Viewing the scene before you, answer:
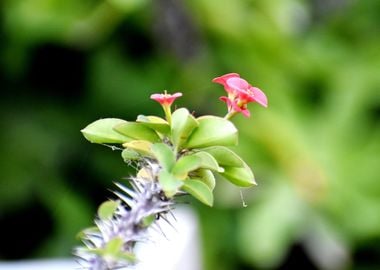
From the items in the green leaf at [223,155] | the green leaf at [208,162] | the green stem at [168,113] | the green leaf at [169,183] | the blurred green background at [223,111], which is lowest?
the green leaf at [169,183]

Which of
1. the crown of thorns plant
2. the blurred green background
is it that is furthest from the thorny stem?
the blurred green background

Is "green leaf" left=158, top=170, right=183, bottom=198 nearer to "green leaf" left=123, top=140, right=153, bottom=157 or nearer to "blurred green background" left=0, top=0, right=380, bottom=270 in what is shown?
"green leaf" left=123, top=140, right=153, bottom=157

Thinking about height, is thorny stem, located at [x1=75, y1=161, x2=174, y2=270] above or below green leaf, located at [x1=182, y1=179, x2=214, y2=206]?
below

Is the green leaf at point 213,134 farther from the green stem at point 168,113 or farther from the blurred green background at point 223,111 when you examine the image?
the blurred green background at point 223,111

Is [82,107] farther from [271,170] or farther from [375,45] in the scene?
[375,45]

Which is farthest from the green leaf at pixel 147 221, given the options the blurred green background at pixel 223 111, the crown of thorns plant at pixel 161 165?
the blurred green background at pixel 223 111

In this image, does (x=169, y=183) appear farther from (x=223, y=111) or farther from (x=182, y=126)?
(x=223, y=111)

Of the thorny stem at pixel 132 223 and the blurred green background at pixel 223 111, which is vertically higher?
the blurred green background at pixel 223 111
